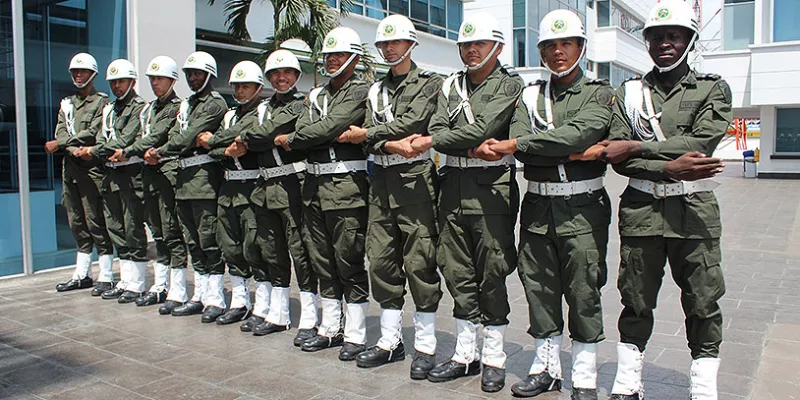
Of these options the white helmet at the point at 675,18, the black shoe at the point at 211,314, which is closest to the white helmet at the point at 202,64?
the black shoe at the point at 211,314

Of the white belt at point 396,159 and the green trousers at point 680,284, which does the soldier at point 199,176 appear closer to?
the white belt at point 396,159

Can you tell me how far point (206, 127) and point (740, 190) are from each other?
64.2 feet

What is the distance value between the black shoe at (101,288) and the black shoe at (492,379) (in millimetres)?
5303

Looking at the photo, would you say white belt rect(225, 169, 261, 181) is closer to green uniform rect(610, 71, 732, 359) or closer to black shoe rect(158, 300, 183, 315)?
black shoe rect(158, 300, 183, 315)

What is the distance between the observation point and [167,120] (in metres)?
7.29

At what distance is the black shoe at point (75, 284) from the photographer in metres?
8.61

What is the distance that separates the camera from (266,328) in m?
6.51

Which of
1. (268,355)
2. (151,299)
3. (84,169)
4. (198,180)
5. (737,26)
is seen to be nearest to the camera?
(268,355)

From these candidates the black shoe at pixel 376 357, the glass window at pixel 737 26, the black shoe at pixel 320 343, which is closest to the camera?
the black shoe at pixel 376 357

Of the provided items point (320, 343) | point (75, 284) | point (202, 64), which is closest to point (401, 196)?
point (320, 343)

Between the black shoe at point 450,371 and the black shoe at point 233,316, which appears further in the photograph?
the black shoe at point 233,316

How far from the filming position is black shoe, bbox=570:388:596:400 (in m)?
4.55

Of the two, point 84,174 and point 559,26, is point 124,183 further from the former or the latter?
point 559,26

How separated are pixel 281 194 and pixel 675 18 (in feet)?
11.5
